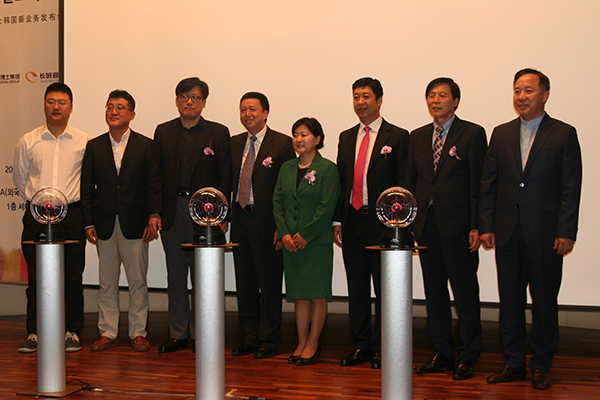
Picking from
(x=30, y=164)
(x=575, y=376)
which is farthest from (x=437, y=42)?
(x=30, y=164)

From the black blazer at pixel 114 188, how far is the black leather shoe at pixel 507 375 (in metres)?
2.53

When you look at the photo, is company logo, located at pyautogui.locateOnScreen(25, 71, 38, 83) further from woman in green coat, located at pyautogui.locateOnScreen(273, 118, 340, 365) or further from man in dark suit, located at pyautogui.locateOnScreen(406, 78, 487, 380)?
man in dark suit, located at pyautogui.locateOnScreen(406, 78, 487, 380)

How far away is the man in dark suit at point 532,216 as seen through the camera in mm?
2979

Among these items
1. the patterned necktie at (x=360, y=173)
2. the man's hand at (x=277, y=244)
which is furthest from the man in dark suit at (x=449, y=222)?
the man's hand at (x=277, y=244)

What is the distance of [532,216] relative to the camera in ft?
9.87

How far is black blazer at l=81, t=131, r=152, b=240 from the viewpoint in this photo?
395 centimetres

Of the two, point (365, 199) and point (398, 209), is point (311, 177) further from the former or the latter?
point (398, 209)

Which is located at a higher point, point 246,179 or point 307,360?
point 246,179

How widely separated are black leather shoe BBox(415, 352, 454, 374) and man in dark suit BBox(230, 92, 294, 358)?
997mm

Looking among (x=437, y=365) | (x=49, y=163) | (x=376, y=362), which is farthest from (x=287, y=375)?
(x=49, y=163)

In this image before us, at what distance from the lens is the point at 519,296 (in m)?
3.11

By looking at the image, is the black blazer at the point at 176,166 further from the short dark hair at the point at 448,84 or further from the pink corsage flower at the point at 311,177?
the short dark hair at the point at 448,84

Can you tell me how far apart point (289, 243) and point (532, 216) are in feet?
4.62

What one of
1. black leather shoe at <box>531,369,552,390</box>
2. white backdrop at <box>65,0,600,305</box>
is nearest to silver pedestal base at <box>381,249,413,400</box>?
black leather shoe at <box>531,369,552,390</box>
